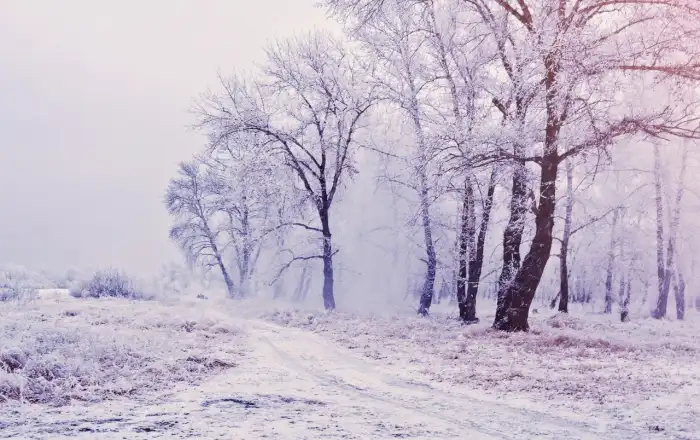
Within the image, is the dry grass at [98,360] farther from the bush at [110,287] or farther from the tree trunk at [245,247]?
the bush at [110,287]

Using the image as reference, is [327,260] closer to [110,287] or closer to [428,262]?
[428,262]

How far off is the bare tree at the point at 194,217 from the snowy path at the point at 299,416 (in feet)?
99.1

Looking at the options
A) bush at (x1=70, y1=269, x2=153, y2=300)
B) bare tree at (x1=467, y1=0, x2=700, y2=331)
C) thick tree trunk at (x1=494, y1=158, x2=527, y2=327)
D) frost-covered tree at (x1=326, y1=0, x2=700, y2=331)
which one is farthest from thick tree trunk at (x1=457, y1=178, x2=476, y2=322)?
bush at (x1=70, y1=269, x2=153, y2=300)

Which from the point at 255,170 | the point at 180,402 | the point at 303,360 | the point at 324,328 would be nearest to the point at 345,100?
the point at 255,170

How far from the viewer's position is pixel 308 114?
24.0 m

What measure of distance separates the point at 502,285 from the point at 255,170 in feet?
40.9

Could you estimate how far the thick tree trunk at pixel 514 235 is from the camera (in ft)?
43.3

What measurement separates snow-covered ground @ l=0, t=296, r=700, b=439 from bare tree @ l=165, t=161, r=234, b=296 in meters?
25.0

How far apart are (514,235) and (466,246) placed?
3.69 m

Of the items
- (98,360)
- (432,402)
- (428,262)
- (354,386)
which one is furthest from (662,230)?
(98,360)

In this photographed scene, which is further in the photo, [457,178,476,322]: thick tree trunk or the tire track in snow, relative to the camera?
[457,178,476,322]: thick tree trunk

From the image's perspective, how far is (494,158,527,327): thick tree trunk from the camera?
13203 millimetres

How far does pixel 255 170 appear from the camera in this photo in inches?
894

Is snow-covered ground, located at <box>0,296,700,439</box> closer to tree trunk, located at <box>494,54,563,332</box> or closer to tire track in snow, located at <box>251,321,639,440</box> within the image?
tire track in snow, located at <box>251,321,639,440</box>
